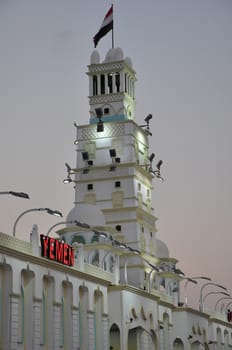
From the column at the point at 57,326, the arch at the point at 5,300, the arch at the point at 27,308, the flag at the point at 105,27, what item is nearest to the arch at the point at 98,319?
the column at the point at 57,326

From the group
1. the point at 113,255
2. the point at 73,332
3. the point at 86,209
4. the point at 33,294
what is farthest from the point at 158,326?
the point at 33,294

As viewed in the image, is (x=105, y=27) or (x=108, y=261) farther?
(x=105, y=27)

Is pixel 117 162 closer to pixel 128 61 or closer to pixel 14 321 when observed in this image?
pixel 128 61

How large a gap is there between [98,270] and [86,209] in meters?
19.0

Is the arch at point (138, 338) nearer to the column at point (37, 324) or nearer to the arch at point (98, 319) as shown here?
the arch at point (98, 319)

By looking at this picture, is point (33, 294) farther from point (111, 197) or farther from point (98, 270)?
point (111, 197)

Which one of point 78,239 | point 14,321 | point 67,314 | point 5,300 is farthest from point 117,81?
point 14,321

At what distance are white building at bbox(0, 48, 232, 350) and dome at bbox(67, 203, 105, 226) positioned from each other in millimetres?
129

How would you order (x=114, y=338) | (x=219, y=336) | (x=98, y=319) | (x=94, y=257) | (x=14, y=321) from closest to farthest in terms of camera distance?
(x=14, y=321) → (x=98, y=319) → (x=114, y=338) → (x=94, y=257) → (x=219, y=336)

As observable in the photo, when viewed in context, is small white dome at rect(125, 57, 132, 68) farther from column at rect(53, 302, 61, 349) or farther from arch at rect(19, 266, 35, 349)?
arch at rect(19, 266, 35, 349)

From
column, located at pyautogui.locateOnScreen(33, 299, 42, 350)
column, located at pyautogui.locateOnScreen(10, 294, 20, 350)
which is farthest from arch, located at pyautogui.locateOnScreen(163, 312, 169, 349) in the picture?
column, located at pyautogui.locateOnScreen(10, 294, 20, 350)

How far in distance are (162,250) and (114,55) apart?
88.6ft

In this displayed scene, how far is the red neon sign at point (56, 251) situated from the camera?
191 feet

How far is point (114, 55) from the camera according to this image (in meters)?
102
